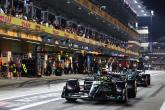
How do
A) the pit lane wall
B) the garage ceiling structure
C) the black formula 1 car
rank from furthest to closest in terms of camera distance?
the garage ceiling structure, the pit lane wall, the black formula 1 car

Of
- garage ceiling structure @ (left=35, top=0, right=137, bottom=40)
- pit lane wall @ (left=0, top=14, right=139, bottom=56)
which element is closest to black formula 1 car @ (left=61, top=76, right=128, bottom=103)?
pit lane wall @ (left=0, top=14, right=139, bottom=56)

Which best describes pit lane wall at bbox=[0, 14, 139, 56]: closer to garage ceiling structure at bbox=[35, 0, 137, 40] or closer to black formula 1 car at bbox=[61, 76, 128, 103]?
garage ceiling structure at bbox=[35, 0, 137, 40]

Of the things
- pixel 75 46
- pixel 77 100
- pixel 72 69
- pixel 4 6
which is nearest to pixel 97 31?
pixel 75 46

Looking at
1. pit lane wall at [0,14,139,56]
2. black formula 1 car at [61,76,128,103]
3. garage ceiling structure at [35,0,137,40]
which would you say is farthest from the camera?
garage ceiling structure at [35,0,137,40]

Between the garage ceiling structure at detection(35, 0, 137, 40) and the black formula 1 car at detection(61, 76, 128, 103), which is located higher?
the garage ceiling structure at detection(35, 0, 137, 40)

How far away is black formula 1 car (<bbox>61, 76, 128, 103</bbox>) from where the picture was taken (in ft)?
43.4

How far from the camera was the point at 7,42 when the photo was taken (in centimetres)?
3288

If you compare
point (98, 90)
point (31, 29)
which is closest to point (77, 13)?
point (31, 29)

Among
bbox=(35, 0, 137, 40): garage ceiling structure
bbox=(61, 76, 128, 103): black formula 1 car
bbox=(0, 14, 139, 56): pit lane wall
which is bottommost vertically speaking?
bbox=(61, 76, 128, 103): black formula 1 car

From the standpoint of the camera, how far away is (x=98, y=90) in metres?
13.2

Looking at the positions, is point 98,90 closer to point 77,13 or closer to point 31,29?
point 31,29

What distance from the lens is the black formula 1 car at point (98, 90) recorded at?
13219 mm

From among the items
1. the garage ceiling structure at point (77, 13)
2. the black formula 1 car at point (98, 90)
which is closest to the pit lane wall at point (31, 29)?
the garage ceiling structure at point (77, 13)

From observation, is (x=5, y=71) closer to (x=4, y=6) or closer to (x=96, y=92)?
(x=4, y=6)
